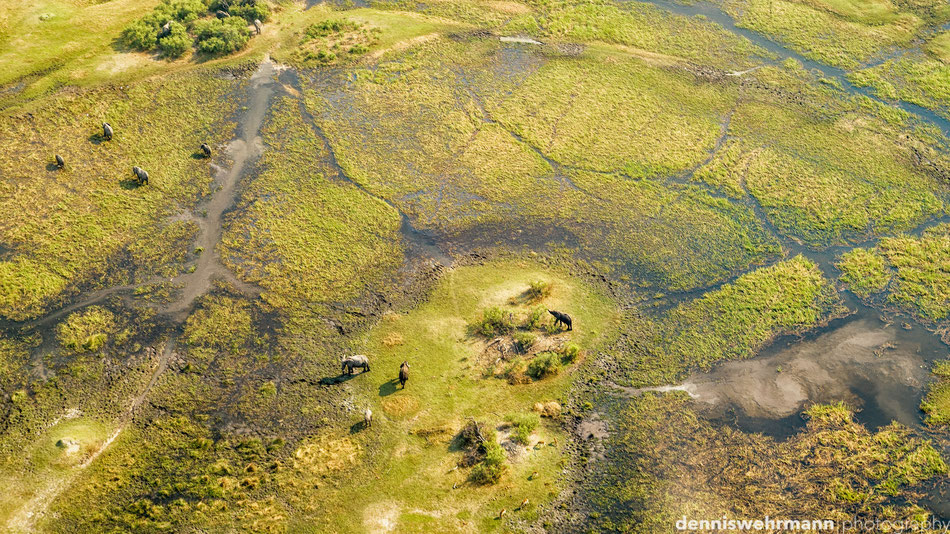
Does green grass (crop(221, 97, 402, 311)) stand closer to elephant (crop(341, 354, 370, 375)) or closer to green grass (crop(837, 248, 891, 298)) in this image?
elephant (crop(341, 354, 370, 375))

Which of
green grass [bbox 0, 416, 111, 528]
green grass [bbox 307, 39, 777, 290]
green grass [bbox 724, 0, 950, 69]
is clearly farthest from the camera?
green grass [bbox 724, 0, 950, 69]

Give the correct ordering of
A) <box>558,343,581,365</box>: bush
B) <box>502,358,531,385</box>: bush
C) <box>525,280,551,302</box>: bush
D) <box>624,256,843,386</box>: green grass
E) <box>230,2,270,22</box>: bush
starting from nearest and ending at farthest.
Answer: <box>502,358,531,385</box>: bush → <box>558,343,581,365</box>: bush → <box>624,256,843,386</box>: green grass → <box>525,280,551,302</box>: bush → <box>230,2,270,22</box>: bush

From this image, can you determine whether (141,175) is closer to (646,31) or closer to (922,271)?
(646,31)

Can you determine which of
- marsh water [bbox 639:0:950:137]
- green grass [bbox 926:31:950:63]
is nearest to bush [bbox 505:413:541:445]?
marsh water [bbox 639:0:950:137]

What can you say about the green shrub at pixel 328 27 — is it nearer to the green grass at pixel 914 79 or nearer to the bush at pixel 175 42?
the bush at pixel 175 42

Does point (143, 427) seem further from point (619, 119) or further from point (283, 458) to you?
point (619, 119)

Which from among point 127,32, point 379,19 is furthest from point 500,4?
point 127,32

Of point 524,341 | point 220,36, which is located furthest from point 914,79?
point 220,36

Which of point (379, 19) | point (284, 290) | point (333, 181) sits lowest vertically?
point (284, 290)
